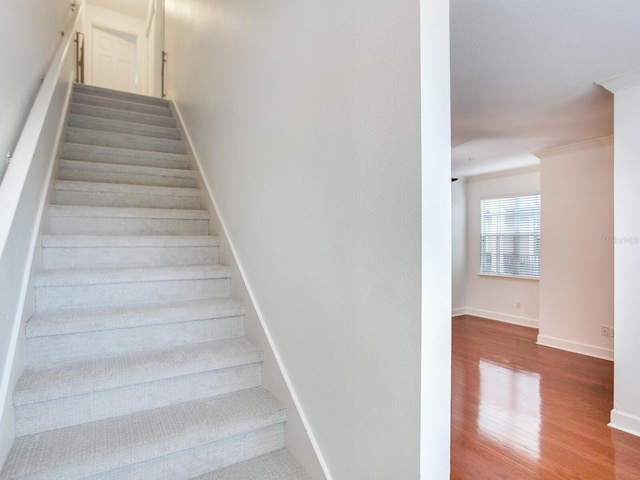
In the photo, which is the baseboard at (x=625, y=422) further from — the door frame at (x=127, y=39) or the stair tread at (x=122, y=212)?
the door frame at (x=127, y=39)

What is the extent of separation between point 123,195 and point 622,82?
3.34 metres

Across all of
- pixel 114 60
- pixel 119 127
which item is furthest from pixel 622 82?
pixel 114 60

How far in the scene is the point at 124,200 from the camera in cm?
252

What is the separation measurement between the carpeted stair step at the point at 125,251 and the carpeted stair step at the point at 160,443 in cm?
91

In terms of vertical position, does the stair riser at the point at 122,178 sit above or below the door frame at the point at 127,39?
below

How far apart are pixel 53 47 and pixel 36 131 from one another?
144 cm

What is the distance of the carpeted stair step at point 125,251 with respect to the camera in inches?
76.2

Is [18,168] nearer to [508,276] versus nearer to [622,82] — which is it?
[622,82]

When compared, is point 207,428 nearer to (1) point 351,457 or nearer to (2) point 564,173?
(1) point 351,457

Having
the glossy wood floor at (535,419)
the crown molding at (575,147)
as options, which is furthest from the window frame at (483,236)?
the glossy wood floor at (535,419)

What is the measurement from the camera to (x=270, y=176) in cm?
165

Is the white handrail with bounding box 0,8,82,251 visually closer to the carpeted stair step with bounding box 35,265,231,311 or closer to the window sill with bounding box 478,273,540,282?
the carpeted stair step with bounding box 35,265,231,311

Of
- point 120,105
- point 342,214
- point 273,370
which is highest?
point 120,105

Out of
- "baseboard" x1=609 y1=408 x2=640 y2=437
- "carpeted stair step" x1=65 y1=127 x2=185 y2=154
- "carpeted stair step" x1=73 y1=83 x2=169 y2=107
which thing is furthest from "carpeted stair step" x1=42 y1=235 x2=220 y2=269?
"baseboard" x1=609 y1=408 x2=640 y2=437
